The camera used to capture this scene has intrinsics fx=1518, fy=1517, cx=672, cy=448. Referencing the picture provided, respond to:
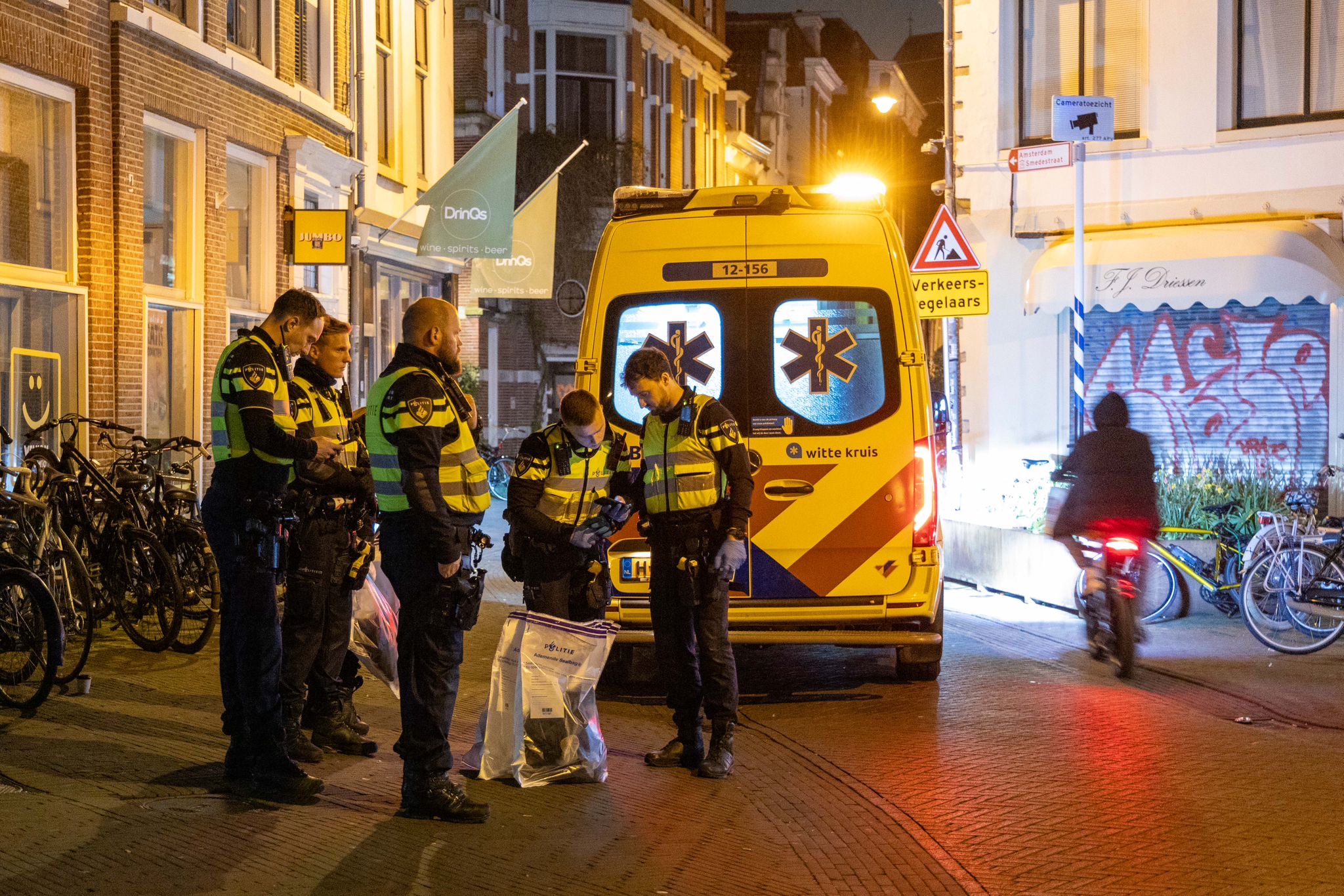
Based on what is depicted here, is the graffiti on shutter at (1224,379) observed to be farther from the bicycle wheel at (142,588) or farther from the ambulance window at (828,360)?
the bicycle wheel at (142,588)

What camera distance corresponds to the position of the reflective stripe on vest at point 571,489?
6617mm

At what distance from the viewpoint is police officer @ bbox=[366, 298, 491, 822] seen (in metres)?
5.56

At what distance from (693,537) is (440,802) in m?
1.67

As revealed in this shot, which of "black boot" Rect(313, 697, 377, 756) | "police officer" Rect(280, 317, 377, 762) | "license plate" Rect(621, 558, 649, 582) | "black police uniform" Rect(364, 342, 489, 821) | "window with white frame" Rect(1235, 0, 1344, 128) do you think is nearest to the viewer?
"black police uniform" Rect(364, 342, 489, 821)

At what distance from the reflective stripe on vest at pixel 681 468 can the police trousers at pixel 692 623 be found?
0.36 ft

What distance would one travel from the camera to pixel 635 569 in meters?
8.23

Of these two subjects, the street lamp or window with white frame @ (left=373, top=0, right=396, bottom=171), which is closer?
window with white frame @ (left=373, top=0, right=396, bottom=171)

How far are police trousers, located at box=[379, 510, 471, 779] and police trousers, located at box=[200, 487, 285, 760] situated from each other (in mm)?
599

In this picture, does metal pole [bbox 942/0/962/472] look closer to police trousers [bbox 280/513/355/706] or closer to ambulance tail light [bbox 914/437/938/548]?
ambulance tail light [bbox 914/437/938/548]

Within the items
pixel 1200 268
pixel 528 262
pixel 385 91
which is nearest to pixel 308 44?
pixel 385 91

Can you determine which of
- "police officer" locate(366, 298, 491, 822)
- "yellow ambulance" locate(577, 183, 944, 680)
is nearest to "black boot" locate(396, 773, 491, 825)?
"police officer" locate(366, 298, 491, 822)

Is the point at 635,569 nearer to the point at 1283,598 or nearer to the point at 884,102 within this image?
the point at 1283,598

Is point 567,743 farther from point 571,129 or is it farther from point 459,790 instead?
point 571,129

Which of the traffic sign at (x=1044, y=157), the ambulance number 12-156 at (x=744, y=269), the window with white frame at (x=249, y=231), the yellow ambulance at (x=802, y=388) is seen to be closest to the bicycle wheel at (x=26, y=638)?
the yellow ambulance at (x=802, y=388)
